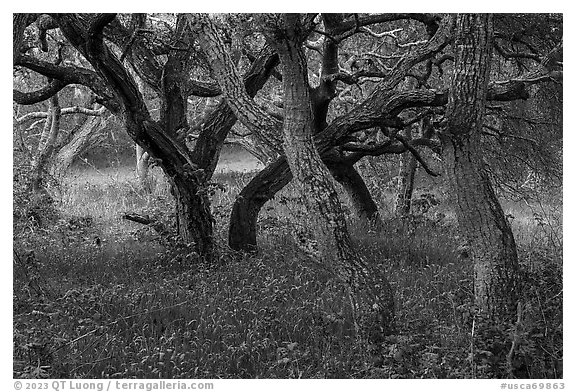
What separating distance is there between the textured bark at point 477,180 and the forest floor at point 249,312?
272 mm

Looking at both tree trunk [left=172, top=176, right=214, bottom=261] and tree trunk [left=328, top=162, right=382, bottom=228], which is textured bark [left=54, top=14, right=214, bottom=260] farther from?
tree trunk [left=328, top=162, right=382, bottom=228]

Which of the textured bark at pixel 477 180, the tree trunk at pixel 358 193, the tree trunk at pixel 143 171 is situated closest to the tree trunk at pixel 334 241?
the textured bark at pixel 477 180

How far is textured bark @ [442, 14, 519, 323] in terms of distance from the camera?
5996 millimetres

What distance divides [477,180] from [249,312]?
2668 millimetres

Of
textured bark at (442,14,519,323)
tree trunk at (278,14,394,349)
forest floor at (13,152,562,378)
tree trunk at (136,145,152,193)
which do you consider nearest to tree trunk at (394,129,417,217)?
forest floor at (13,152,562,378)

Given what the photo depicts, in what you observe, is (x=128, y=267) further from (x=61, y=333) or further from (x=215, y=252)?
(x=61, y=333)

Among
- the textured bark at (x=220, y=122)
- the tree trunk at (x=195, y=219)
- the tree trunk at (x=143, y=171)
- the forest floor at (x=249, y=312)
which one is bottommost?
the forest floor at (x=249, y=312)

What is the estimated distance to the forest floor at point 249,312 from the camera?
19.2ft

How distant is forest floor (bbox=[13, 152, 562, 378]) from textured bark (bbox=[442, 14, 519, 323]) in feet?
0.89

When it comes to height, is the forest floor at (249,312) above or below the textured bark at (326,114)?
below

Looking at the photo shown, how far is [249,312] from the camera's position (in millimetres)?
7086

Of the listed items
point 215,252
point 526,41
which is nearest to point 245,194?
point 215,252

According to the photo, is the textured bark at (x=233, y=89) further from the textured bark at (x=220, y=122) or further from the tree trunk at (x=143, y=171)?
the tree trunk at (x=143, y=171)

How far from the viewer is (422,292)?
25.6 feet
